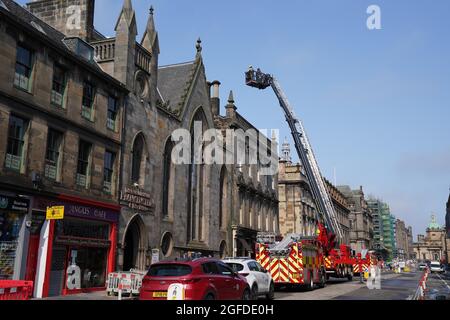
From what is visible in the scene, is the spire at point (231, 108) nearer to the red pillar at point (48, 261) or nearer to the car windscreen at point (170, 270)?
the red pillar at point (48, 261)

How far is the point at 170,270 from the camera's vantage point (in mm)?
12609

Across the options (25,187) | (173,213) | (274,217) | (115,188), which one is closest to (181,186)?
Result: (173,213)

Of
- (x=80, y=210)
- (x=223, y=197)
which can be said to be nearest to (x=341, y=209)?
(x=223, y=197)

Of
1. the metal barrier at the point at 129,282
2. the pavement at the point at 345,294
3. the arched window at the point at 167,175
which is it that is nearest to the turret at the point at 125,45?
the arched window at the point at 167,175

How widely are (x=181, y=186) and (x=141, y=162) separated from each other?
500cm

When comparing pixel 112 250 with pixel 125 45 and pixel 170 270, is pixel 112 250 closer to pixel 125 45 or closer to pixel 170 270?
pixel 170 270

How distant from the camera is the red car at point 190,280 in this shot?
12.1m

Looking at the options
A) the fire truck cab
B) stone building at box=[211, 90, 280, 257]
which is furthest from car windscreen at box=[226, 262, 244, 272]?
Answer: stone building at box=[211, 90, 280, 257]

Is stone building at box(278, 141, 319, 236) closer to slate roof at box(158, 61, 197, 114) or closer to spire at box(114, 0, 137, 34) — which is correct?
slate roof at box(158, 61, 197, 114)

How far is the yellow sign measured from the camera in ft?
58.1

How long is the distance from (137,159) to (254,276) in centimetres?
1160

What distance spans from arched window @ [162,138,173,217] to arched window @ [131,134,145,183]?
285 cm

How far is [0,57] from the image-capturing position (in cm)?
1723
